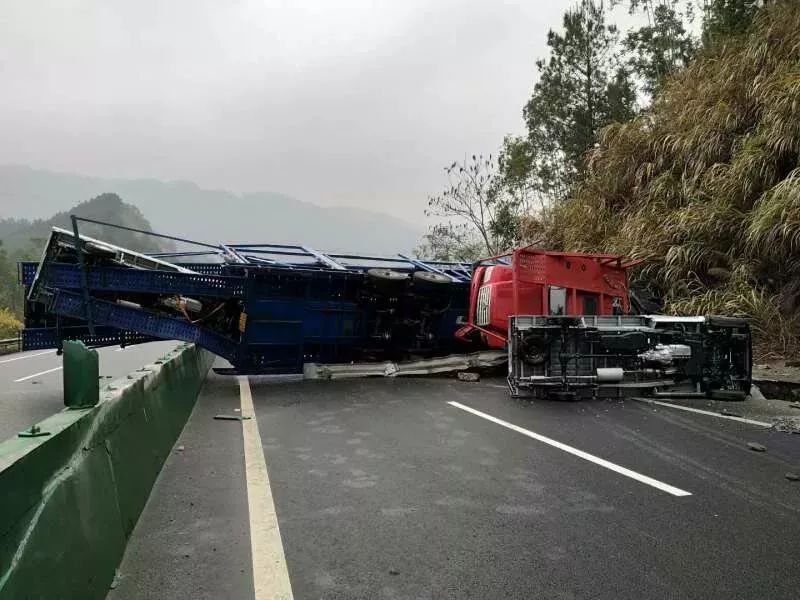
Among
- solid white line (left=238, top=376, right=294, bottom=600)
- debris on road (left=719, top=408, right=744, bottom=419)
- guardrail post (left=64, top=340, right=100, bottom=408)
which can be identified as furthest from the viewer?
debris on road (left=719, top=408, right=744, bottom=419)

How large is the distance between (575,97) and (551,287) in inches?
737

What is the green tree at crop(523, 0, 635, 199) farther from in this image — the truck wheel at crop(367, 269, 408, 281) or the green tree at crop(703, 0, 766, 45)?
the truck wheel at crop(367, 269, 408, 281)

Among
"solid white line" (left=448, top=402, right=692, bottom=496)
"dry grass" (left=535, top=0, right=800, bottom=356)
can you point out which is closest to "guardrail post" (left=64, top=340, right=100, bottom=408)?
"solid white line" (left=448, top=402, right=692, bottom=496)

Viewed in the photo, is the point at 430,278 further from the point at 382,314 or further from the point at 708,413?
the point at 708,413

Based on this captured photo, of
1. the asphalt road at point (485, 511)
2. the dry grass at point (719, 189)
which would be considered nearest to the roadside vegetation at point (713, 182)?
the dry grass at point (719, 189)

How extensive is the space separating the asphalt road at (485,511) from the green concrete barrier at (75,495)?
237 mm

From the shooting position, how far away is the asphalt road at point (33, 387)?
7.53 metres

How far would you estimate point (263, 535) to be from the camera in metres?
3.60

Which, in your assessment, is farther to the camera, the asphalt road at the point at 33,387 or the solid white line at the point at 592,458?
the asphalt road at the point at 33,387

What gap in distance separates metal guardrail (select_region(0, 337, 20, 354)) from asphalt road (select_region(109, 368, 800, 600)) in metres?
18.2

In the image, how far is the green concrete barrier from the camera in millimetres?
2036

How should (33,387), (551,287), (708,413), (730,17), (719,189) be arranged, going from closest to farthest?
(708,413), (551,287), (33,387), (719,189), (730,17)

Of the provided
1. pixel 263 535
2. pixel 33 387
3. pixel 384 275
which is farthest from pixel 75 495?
pixel 33 387

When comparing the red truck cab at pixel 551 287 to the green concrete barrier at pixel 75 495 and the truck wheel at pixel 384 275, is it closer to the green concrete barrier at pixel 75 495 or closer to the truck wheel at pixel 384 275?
the truck wheel at pixel 384 275
